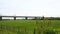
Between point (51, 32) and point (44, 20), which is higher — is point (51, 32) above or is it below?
below

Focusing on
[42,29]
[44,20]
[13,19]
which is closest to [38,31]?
[42,29]

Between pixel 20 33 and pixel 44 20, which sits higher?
pixel 44 20

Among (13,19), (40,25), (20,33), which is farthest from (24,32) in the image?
(13,19)

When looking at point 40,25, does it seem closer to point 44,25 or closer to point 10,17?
point 44,25

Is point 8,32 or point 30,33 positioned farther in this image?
point 30,33

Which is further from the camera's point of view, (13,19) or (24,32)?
(13,19)

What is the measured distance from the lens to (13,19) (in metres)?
26.4

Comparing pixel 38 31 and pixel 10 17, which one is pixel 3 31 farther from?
pixel 10 17

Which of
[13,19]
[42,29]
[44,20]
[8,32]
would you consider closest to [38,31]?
[42,29]

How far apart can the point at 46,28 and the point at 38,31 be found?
1.07 meters

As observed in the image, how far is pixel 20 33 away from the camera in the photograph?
10922 mm

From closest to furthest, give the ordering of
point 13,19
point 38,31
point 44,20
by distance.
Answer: point 38,31
point 44,20
point 13,19

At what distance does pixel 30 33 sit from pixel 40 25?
129cm

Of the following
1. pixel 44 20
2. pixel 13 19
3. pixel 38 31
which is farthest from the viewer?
pixel 13 19
